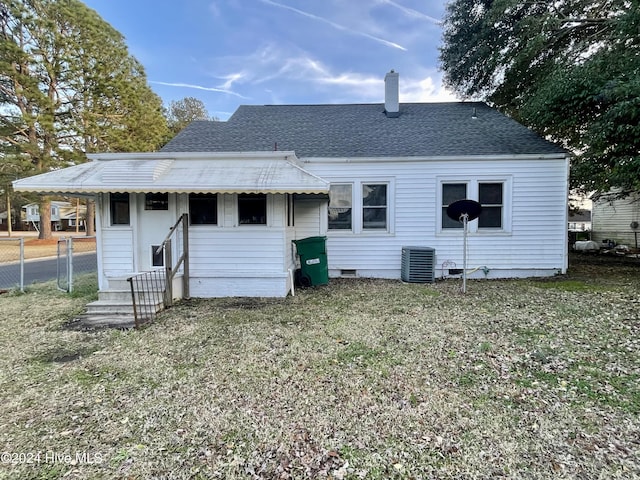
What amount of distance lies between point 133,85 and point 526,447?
2714cm

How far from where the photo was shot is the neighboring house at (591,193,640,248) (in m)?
16.7

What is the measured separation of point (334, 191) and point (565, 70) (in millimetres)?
7408

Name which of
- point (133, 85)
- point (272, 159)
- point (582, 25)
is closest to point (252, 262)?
point (272, 159)

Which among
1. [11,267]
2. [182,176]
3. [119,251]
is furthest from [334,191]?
[11,267]

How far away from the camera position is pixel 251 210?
698cm

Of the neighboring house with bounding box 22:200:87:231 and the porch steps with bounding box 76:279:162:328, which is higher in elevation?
the neighboring house with bounding box 22:200:87:231

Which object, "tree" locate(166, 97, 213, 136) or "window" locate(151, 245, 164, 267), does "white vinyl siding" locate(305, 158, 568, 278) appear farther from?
"tree" locate(166, 97, 213, 136)

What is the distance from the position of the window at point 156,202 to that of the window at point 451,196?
23.2ft

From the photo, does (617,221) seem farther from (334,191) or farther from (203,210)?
(203,210)

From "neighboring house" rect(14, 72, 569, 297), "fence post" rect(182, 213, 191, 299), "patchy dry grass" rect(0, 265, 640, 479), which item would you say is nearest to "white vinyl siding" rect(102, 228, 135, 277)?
"neighboring house" rect(14, 72, 569, 297)

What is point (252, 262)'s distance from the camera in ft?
22.8

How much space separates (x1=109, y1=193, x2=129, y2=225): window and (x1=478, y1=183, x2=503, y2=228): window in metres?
8.78

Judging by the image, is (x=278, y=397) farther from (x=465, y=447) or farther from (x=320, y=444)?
(x=465, y=447)

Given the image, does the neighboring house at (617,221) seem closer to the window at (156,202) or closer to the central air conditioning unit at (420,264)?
the central air conditioning unit at (420,264)
